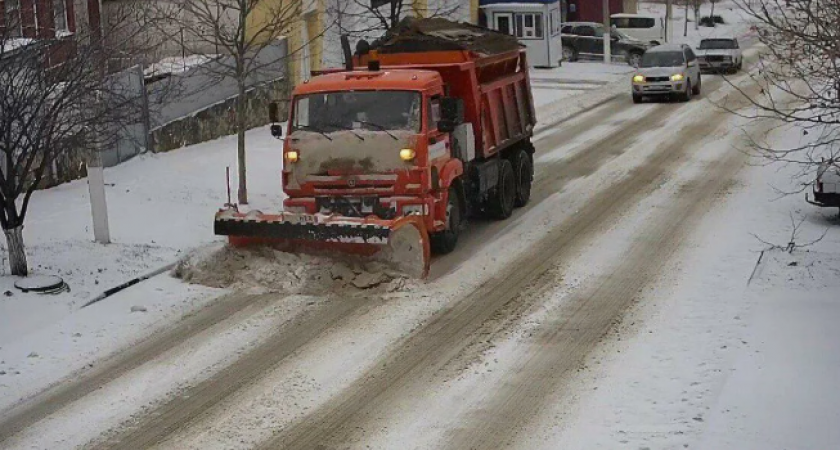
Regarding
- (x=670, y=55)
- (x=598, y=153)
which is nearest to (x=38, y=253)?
(x=598, y=153)

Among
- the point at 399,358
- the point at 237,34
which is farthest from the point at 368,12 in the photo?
the point at 399,358

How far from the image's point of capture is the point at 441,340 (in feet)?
40.7

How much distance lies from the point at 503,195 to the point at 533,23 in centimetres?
3199

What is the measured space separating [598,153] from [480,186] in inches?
360

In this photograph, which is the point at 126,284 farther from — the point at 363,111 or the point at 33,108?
the point at 363,111

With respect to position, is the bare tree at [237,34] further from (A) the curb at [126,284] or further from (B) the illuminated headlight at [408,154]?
(B) the illuminated headlight at [408,154]

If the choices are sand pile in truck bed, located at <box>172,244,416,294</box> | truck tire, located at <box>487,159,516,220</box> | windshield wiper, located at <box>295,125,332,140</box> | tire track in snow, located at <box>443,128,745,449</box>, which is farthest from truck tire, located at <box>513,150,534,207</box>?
sand pile in truck bed, located at <box>172,244,416,294</box>

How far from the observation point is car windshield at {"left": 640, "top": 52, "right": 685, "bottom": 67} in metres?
36.7

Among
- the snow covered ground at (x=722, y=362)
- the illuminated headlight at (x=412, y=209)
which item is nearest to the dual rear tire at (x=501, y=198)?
the illuminated headlight at (x=412, y=209)

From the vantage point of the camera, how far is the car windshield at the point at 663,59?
36.7 meters

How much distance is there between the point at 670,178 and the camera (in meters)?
22.5

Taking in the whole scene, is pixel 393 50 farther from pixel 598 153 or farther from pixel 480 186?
pixel 598 153

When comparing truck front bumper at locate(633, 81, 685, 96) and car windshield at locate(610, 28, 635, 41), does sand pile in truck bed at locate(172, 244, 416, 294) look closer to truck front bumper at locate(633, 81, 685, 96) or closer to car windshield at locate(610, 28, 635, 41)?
truck front bumper at locate(633, 81, 685, 96)

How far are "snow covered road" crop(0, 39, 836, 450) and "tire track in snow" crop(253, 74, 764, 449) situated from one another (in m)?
0.02
